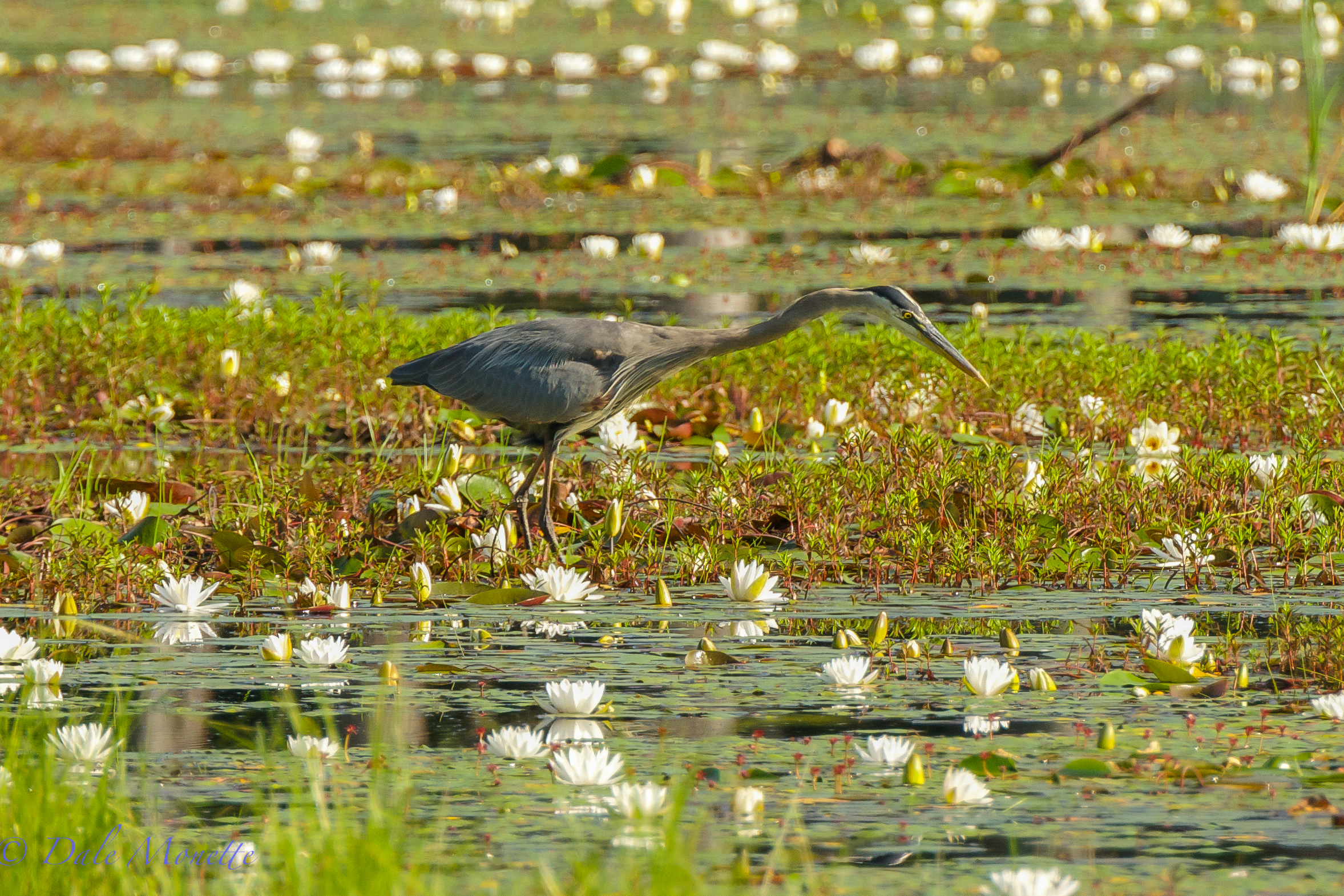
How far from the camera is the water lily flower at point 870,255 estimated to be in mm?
9664

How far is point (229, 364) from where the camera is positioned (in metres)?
7.32

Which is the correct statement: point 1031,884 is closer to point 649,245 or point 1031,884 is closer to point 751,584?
point 751,584

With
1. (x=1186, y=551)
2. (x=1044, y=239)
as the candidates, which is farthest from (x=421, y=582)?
(x=1044, y=239)

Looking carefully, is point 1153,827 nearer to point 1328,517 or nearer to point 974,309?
point 1328,517

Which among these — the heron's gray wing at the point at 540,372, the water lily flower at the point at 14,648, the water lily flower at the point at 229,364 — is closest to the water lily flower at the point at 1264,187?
the water lily flower at the point at 229,364

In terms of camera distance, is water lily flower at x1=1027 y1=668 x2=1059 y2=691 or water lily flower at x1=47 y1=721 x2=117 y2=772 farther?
water lily flower at x1=1027 y1=668 x2=1059 y2=691

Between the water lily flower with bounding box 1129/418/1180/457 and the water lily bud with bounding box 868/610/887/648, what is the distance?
193cm

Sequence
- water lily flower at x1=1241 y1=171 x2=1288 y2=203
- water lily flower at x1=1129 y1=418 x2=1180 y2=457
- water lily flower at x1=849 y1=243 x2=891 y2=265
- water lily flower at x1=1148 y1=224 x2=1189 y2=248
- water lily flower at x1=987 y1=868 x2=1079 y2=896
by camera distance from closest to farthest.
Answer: water lily flower at x1=987 y1=868 x2=1079 y2=896 → water lily flower at x1=1129 y1=418 x2=1180 y2=457 → water lily flower at x1=849 y1=243 x2=891 y2=265 → water lily flower at x1=1148 y1=224 x2=1189 y2=248 → water lily flower at x1=1241 y1=171 x2=1288 y2=203

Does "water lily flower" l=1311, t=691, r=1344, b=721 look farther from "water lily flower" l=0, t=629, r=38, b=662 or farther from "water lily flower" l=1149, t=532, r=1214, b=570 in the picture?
"water lily flower" l=0, t=629, r=38, b=662

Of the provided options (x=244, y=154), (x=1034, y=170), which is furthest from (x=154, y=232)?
(x=1034, y=170)

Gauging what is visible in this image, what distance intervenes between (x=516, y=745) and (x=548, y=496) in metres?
2.11

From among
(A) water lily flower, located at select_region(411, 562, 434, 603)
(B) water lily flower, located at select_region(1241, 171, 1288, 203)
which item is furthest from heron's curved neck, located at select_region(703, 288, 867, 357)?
(B) water lily flower, located at select_region(1241, 171, 1288, 203)

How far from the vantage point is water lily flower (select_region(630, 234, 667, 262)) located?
32.6ft

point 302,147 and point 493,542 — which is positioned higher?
point 302,147
